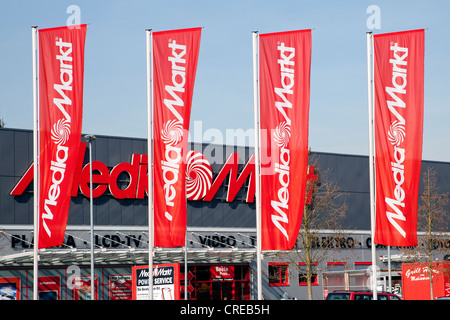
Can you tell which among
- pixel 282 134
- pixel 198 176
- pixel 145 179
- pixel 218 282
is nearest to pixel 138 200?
pixel 145 179

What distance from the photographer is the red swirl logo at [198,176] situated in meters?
48.0

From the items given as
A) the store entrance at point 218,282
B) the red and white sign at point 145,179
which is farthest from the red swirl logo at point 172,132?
the store entrance at point 218,282

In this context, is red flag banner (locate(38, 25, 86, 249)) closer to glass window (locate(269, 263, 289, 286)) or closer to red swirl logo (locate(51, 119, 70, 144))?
red swirl logo (locate(51, 119, 70, 144))

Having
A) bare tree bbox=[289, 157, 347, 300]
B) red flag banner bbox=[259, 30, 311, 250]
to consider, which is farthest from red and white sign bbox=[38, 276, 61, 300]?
red flag banner bbox=[259, 30, 311, 250]

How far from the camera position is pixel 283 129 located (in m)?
23.0

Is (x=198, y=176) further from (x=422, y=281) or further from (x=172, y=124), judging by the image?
(x=172, y=124)

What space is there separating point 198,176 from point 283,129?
83.9 feet

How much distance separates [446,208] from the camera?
58938 mm

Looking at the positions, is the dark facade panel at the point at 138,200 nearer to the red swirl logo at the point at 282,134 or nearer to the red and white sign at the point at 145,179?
the red and white sign at the point at 145,179

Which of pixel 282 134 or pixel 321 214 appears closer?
pixel 282 134

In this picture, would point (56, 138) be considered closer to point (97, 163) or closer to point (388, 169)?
point (388, 169)

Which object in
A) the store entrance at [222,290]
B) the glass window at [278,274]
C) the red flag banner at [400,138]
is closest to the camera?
the red flag banner at [400,138]

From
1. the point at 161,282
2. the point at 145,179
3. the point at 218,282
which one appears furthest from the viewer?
the point at 218,282

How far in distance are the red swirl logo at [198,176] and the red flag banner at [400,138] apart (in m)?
25.2
